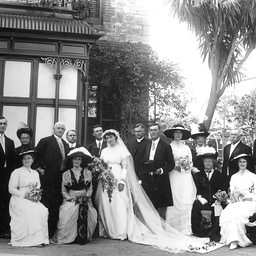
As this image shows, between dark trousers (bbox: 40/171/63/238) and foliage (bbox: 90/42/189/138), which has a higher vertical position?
foliage (bbox: 90/42/189/138)

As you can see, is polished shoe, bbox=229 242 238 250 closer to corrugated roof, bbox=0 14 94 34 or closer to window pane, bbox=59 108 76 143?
window pane, bbox=59 108 76 143

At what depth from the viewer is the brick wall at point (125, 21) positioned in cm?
1104

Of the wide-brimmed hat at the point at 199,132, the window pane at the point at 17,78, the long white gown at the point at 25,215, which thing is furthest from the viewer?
the window pane at the point at 17,78

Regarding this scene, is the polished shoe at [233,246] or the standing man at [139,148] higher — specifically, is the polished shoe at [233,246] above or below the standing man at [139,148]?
below

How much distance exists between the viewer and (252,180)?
20.6 ft

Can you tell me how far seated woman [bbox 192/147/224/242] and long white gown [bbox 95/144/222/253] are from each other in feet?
1.18

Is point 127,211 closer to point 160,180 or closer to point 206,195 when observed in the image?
point 160,180

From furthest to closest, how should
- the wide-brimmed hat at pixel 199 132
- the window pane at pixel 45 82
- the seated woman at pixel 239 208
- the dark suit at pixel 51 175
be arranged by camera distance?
the window pane at pixel 45 82 → the wide-brimmed hat at pixel 199 132 → the dark suit at pixel 51 175 → the seated woman at pixel 239 208

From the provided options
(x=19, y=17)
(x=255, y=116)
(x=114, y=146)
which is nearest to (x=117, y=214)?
(x=114, y=146)

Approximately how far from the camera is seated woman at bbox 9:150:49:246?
18.5 ft

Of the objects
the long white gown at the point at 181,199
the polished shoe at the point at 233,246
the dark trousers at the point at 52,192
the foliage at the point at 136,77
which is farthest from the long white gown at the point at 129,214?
the foliage at the point at 136,77

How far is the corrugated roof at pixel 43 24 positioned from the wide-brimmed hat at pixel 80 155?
3628 millimetres

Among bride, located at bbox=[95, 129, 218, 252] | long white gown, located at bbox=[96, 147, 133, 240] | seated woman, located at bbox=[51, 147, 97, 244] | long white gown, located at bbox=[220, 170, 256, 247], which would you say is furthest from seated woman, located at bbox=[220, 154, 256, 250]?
seated woman, located at bbox=[51, 147, 97, 244]

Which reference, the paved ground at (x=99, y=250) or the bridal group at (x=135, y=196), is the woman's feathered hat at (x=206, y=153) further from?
the paved ground at (x=99, y=250)
